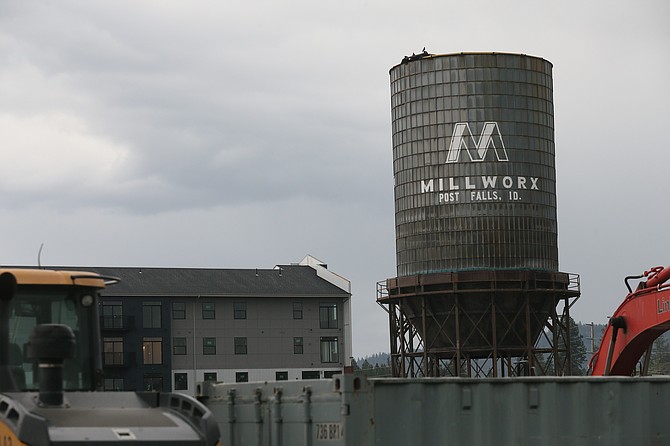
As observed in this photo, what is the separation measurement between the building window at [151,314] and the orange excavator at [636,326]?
5815 cm

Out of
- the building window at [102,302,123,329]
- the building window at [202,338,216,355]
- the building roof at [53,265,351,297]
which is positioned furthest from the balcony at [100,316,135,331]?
the building window at [202,338,216,355]

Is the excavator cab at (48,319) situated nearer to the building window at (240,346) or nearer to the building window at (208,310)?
the building window at (240,346)

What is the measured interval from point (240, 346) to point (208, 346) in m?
2.39

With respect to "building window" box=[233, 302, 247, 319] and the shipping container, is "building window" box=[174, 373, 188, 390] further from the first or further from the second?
the shipping container

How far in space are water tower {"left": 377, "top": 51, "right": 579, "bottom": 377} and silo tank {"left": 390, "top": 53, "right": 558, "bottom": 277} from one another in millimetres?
42

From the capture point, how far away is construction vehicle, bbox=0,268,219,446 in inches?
430

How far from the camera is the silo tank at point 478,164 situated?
1927 inches

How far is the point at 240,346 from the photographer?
8619 cm

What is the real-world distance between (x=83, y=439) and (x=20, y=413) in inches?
25.2

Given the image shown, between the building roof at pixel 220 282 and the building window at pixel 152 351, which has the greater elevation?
the building roof at pixel 220 282

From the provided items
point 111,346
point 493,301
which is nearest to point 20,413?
point 493,301

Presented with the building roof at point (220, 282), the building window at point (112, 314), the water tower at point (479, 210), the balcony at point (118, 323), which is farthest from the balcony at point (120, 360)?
the water tower at point (479, 210)

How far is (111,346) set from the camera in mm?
83375

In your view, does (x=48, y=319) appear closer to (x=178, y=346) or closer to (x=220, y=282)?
(x=178, y=346)
